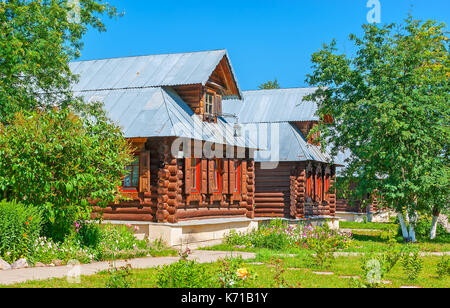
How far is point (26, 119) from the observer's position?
14039 millimetres

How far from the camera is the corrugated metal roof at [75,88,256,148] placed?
18.7 metres

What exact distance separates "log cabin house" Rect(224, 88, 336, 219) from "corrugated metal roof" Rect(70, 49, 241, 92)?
6830 mm

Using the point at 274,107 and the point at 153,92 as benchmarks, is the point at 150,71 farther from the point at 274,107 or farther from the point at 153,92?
the point at 274,107

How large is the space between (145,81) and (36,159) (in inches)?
352

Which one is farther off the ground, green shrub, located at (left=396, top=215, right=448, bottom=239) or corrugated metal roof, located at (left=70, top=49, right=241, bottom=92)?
corrugated metal roof, located at (left=70, top=49, right=241, bottom=92)

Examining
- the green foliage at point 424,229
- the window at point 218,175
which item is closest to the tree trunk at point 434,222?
the green foliage at point 424,229

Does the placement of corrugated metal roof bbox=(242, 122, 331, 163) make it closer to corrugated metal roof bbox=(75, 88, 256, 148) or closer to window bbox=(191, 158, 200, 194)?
corrugated metal roof bbox=(75, 88, 256, 148)

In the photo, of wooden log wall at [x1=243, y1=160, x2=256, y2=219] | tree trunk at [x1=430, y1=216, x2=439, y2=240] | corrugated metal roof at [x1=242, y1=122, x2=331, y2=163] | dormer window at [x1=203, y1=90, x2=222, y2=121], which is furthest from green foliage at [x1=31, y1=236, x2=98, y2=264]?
tree trunk at [x1=430, y1=216, x2=439, y2=240]

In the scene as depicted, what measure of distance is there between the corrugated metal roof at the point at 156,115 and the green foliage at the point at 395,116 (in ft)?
17.3

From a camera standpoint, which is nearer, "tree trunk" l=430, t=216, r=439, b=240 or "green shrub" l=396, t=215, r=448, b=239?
"tree trunk" l=430, t=216, r=439, b=240

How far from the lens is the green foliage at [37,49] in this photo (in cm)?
1705

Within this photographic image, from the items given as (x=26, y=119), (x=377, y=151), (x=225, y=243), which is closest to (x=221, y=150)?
(x=225, y=243)

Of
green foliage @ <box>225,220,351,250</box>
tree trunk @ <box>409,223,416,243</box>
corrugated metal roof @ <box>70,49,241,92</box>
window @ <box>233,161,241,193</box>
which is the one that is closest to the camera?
green foliage @ <box>225,220,351,250</box>
